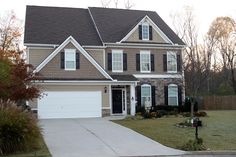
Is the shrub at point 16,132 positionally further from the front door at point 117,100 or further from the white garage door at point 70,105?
the front door at point 117,100

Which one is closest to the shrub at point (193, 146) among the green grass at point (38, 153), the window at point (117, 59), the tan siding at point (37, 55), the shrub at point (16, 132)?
the green grass at point (38, 153)

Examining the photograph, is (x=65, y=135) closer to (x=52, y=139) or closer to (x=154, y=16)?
(x=52, y=139)

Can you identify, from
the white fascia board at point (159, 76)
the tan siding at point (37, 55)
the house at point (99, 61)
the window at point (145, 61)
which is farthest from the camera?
the window at point (145, 61)

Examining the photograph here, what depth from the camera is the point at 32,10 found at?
3709cm

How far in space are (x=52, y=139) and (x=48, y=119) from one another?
12.3 m

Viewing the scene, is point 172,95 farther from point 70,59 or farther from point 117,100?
point 70,59

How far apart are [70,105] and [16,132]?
665 inches

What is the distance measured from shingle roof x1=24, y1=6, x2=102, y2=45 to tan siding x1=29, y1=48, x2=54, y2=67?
0.71m

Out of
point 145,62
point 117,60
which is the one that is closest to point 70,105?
point 117,60

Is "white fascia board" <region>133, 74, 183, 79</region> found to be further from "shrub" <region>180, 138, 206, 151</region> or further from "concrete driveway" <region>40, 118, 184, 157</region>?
"shrub" <region>180, 138, 206, 151</region>

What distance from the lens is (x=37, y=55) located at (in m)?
32.9

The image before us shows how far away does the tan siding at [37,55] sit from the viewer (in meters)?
32.7

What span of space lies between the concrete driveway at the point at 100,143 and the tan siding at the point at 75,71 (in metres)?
9.70

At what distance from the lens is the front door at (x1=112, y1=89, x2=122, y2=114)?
3422 cm
